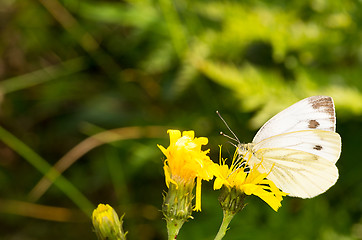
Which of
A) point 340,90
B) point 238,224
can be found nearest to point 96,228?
point 238,224

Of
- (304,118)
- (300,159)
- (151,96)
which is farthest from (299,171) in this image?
(151,96)

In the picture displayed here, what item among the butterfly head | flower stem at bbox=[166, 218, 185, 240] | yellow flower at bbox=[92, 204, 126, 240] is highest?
the butterfly head

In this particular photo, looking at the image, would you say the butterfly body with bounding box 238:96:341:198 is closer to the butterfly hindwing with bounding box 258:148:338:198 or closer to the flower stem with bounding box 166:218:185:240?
the butterfly hindwing with bounding box 258:148:338:198

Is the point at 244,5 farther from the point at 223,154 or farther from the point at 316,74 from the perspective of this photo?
the point at 223,154

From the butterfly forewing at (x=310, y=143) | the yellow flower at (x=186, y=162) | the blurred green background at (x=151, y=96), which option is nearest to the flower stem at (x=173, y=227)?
the yellow flower at (x=186, y=162)

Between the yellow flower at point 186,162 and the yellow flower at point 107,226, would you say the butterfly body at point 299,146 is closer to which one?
the yellow flower at point 186,162

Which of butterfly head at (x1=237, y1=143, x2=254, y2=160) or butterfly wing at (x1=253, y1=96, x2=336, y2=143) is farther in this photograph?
butterfly wing at (x1=253, y1=96, x2=336, y2=143)

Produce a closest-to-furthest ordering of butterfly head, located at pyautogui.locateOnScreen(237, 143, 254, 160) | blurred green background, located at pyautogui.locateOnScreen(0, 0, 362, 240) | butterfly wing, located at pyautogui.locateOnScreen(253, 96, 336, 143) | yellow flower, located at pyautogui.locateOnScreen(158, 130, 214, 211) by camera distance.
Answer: yellow flower, located at pyautogui.locateOnScreen(158, 130, 214, 211) < butterfly head, located at pyautogui.locateOnScreen(237, 143, 254, 160) < butterfly wing, located at pyautogui.locateOnScreen(253, 96, 336, 143) < blurred green background, located at pyautogui.locateOnScreen(0, 0, 362, 240)

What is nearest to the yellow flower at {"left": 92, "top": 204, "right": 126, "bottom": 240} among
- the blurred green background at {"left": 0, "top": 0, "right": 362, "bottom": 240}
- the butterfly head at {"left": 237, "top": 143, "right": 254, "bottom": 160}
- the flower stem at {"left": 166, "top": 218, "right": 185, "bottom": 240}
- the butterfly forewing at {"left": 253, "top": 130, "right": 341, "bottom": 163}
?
the flower stem at {"left": 166, "top": 218, "right": 185, "bottom": 240}
